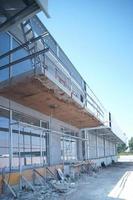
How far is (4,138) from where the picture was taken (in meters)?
9.47

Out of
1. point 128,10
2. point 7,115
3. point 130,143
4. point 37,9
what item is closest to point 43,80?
point 7,115

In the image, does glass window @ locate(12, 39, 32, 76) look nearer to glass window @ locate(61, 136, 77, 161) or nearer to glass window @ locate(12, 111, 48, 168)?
glass window @ locate(12, 111, 48, 168)

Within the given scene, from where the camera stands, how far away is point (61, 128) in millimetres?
15656

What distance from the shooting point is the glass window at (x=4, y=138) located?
30.2 ft

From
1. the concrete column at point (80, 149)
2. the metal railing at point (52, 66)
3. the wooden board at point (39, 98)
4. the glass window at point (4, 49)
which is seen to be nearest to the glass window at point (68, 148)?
the concrete column at point (80, 149)

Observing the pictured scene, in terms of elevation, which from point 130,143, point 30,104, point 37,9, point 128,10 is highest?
point 128,10

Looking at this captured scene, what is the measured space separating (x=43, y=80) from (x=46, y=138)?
19.0 feet

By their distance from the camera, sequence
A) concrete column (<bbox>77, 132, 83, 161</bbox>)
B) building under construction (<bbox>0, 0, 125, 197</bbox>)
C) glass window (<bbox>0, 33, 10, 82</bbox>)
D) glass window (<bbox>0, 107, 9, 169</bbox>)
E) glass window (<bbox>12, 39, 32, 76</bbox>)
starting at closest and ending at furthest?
building under construction (<bbox>0, 0, 125, 197</bbox>) < glass window (<bbox>0, 107, 9, 169</bbox>) < glass window (<bbox>0, 33, 10, 82</bbox>) < glass window (<bbox>12, 39, 32, 76</bbox>) < concrete column (<bbox>77, 132, 83, 161</bbox>)

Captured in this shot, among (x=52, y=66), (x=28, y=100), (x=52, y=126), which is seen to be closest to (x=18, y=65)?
(x=28, y=100)

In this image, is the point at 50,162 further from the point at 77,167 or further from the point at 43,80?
the point at 43,80

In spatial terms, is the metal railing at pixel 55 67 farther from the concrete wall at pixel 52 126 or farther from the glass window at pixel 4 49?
the concrete wall at pixel 52 126

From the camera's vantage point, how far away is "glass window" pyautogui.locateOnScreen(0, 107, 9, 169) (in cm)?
920

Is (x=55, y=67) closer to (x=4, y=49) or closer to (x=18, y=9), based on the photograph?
(x=4, y=49)

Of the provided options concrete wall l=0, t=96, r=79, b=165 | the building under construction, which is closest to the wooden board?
the building under construction
